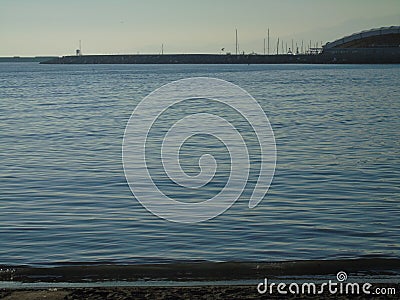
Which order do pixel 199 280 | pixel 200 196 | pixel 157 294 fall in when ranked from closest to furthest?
1. pixel 157 294
2. pixel 199 280
3. pixel 200 196

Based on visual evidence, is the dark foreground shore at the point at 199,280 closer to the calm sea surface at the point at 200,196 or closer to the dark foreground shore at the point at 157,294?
the dark foreground shore at the point at 157,294

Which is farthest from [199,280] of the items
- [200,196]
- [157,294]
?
[200,196]

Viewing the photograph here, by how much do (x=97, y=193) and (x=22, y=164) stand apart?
20.4 feet

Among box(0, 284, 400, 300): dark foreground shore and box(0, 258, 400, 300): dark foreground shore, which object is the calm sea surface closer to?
box(0, 258, 400, 300): dark foreground shore

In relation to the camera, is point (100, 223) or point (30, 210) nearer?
point (100, 223)

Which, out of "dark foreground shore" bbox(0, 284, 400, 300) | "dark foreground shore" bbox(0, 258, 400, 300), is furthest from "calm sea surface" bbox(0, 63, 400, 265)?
"dark foreground shore" bbox(0, 284, 400, 300)

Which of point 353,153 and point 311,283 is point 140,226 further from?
point 353,153

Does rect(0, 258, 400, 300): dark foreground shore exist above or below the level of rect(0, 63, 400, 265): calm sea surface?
above

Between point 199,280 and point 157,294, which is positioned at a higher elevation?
point 157,294

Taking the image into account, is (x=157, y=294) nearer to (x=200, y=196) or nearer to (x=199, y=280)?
(x=199, y=280)

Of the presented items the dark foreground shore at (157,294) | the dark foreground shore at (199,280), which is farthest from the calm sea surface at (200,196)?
the dark foreground shore at (157,294)

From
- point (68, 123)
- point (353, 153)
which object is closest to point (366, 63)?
point (68, 123)

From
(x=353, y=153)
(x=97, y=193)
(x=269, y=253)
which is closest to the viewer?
(x=269, y=253)

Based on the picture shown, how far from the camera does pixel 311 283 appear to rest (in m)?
9.82
